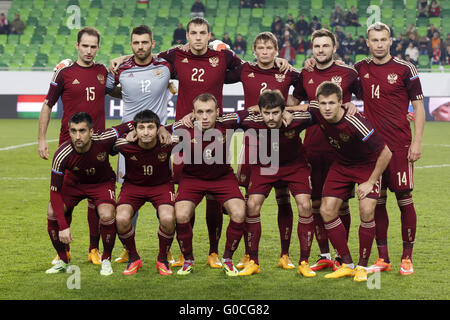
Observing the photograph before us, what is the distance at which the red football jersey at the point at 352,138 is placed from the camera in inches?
218

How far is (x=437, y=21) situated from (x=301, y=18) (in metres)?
→ 4.65

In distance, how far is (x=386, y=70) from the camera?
19.3ft

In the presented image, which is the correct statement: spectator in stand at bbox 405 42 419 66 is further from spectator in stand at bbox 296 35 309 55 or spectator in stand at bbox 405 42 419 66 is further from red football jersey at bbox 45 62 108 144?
red football jersey at bbox 45 62 108 144

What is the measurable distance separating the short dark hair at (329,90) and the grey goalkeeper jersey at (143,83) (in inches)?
61.6

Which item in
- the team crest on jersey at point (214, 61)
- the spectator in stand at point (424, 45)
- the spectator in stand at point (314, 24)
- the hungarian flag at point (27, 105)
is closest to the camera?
the team crest on jersey at point (214, 61)

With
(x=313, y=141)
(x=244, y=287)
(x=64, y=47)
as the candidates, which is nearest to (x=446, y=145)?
(x=313, y=141)

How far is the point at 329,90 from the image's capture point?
17.9ft

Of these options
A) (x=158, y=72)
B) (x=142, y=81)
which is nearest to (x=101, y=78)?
(x=142, y=81)

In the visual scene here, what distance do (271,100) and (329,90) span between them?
479 mm

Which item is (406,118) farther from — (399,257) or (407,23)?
(407,23)

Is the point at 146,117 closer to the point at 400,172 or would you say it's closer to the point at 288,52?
the point at 400,172

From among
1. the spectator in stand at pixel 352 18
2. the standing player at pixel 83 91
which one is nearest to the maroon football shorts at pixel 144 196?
the standing player at pixel 83 91

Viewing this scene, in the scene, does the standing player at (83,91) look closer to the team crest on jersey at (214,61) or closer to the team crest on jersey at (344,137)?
the team crest on jersey at (214,61)
